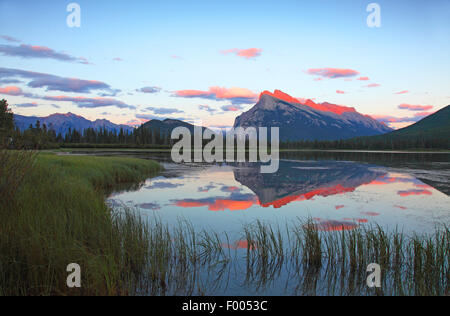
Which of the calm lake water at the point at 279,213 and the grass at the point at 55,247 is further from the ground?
the grass at the point at 55,247

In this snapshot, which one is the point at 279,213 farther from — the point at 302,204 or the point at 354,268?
the point at 354,268

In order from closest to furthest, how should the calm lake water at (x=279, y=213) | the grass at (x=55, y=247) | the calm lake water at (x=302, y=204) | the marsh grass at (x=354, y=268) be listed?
the grass at (x=55, y=247) → the marsh grass at (x=354, y=268) → the calm lake water at (x=279, y=213) → the calm lake water at (x=302, y=204)

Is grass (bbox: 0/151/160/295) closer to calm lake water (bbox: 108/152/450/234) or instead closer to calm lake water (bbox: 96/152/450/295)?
calm lake water (bbox: 96/152/450/295)

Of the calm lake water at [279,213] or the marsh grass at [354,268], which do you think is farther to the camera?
the calm lake water at [279,213]

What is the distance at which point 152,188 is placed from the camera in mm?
28438

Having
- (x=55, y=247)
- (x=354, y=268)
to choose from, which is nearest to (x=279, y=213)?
(x=354, y=268)

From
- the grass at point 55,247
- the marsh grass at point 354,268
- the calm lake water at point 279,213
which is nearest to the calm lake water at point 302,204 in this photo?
the calm lake water at point 279,213

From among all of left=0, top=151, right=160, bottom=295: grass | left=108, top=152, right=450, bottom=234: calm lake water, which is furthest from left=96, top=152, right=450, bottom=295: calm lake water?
left=0, top=151, right=160, bottom=295: grass

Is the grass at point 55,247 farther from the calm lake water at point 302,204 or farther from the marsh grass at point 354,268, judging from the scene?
the calm lake water at point 302,204

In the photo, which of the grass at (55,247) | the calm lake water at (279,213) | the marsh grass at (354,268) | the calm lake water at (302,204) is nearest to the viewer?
the grass at (55,247)

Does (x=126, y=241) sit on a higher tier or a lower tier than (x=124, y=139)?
lower
